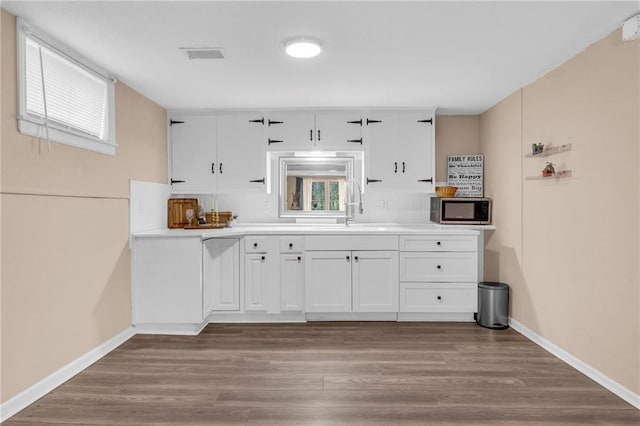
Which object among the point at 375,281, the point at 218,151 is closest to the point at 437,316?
the point at 375,281

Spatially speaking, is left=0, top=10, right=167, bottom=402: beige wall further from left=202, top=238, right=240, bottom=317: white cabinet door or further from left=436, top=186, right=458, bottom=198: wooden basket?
left=436, top=186, right=458, bottom=198: wooden basket

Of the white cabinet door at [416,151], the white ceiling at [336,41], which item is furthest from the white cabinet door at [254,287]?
the white cabinet door at [416,151]

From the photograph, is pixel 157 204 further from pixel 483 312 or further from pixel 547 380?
pixel 547 380

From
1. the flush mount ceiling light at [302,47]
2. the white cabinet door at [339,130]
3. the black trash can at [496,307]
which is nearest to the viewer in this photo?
the flush mount ceiling light at [302,47]

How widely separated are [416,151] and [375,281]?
1.41m

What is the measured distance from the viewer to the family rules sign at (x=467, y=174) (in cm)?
401

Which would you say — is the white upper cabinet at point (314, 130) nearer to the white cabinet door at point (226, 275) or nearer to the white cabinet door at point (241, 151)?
the white cabinet door at point (241, 151)

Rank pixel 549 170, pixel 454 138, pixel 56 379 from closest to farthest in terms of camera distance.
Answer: pixel 56 379 → pixel 549 170 → pixel 454 138

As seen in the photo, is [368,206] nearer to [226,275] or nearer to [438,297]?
[438,297]

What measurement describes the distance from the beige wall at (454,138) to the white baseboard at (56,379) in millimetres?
3454

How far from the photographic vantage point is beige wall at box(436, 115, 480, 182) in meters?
4.10

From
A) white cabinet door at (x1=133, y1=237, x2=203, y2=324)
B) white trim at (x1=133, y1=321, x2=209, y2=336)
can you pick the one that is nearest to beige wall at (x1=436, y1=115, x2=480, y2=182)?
white cabinet door at (x1=133, y1=237, x2=203, y2=324)

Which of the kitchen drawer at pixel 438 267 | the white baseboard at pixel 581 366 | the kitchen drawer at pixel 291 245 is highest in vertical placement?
the kitchen drawer at pixel 291 245

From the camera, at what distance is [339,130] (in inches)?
152
